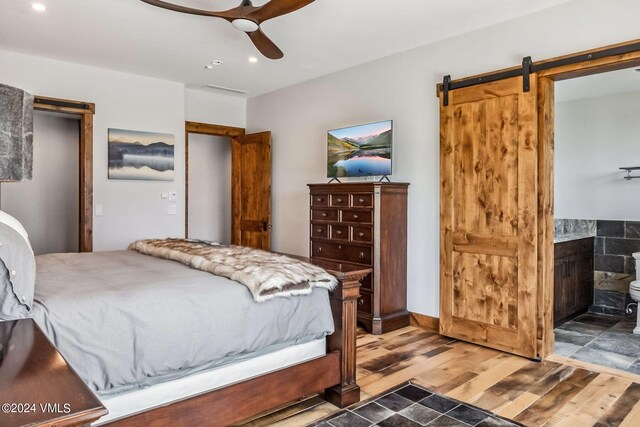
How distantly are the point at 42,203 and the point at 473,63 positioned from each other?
5.44m

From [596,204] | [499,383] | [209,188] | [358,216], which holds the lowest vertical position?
[499,383]

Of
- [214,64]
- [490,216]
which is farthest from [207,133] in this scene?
→ [490,216]

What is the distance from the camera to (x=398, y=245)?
13.7 feet

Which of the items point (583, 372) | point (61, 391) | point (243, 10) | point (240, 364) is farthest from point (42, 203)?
point (583, 372)

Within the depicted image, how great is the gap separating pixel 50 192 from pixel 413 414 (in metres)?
5.49

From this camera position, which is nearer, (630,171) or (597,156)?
(630,171)

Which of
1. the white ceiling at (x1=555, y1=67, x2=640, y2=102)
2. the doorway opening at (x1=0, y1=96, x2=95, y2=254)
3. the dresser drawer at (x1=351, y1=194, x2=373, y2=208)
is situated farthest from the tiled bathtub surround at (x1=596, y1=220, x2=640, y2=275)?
the doorway opening at (x1=0, y1=96, x2=95, y2=254)

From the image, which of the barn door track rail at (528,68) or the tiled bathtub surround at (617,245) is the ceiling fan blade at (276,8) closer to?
the barn door track rail at (528,68)

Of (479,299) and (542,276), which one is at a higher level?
(542,276)

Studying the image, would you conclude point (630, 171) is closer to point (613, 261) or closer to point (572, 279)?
point (613, 261)

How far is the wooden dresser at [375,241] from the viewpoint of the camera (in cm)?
398

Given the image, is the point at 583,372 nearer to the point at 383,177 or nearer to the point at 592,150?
the point at 383,177

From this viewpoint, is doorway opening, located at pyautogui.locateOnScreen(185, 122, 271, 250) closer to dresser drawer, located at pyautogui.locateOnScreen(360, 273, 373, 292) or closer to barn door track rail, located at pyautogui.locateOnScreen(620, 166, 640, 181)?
dresser drawer, located at pyautogui.locateOnScreen(360, 273, 373, 292)

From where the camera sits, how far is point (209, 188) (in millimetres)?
7332
